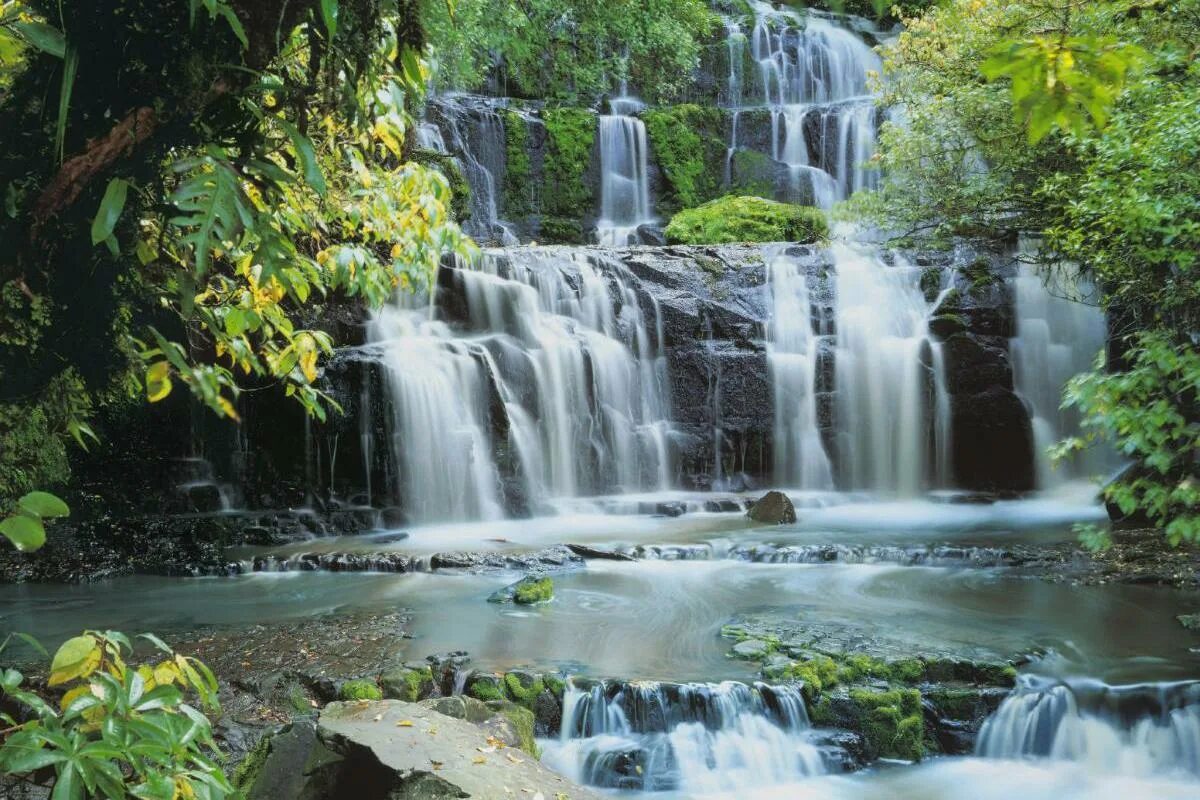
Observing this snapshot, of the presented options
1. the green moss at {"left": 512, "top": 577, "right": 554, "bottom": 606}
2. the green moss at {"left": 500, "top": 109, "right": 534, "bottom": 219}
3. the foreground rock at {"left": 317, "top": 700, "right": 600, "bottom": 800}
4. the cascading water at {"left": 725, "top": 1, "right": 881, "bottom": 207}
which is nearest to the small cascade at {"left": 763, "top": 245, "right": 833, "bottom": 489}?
the green moss at {"left": 512, "top": 577, "right": 554, "bottom": 606}

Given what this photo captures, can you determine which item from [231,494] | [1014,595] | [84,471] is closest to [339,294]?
[231,494]

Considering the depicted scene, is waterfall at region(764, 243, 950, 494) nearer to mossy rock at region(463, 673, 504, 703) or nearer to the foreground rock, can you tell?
mossy rock at region(463, 673, 504, 703)

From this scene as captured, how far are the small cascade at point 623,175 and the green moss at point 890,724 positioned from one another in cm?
1695

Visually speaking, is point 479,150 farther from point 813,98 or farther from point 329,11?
point 329,11

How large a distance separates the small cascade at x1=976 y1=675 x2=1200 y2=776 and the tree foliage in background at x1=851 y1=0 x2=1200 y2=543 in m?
1.08

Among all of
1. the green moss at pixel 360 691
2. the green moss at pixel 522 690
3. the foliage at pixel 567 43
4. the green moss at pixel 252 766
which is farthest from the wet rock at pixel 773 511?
the green moss at pixel 252 766

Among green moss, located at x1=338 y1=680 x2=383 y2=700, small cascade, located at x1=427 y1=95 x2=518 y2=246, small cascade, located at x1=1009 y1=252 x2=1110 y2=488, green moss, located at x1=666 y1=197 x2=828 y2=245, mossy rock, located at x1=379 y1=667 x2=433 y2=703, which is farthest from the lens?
small cascade, located at x1=427 y1=95 x2=518 y2=246

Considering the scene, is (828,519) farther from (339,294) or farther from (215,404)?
(215,404)

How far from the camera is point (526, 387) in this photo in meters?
14.2

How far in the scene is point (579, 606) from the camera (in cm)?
838

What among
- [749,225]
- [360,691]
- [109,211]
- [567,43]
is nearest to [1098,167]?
[360,691]

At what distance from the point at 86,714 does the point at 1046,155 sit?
1310 centimetres

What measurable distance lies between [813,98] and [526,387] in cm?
1421

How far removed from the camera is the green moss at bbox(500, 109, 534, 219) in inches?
870
